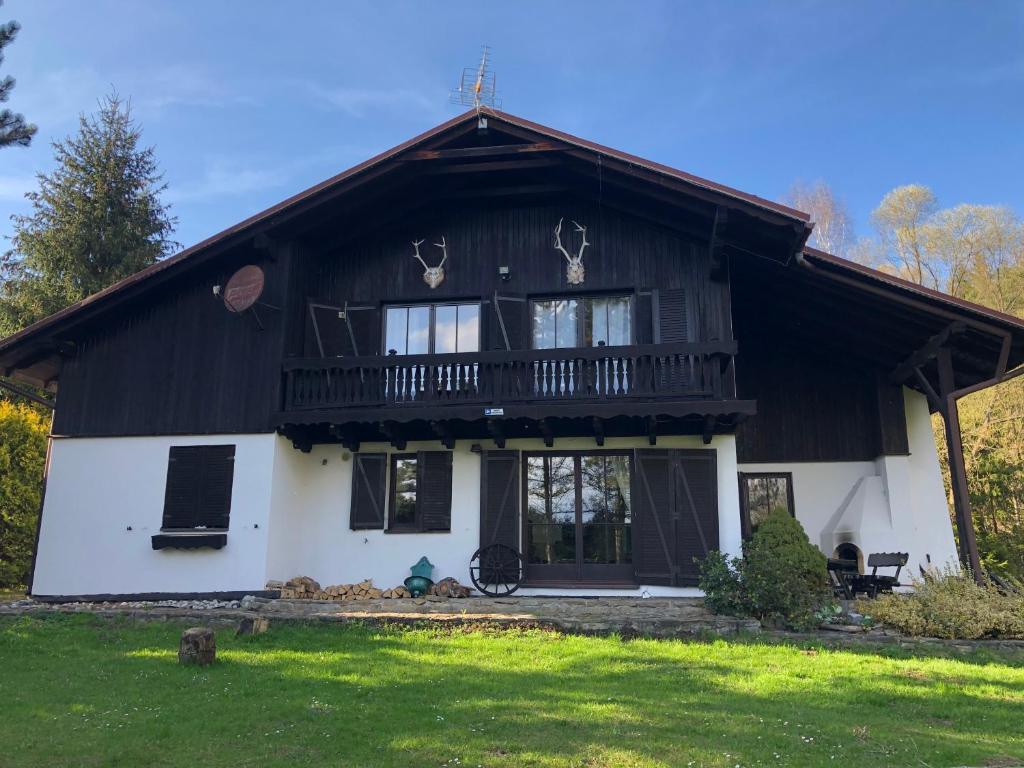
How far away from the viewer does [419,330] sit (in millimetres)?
14328

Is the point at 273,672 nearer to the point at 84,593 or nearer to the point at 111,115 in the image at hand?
the point at 84,593

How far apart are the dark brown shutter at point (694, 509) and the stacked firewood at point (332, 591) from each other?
170 inches

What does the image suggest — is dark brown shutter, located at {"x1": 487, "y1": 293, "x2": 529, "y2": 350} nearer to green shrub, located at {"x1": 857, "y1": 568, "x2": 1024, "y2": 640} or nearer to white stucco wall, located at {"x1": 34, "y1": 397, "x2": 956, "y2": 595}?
white stucco wall, located at {"x1": 34, "y1": 397, "x2": 956, "y2": 595}

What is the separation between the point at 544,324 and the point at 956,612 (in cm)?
724

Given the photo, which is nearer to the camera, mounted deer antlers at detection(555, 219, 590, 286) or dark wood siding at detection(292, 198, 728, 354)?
dark wood siding at detection(292, 198, 728, 354)

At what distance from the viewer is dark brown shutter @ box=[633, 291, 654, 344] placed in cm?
1351

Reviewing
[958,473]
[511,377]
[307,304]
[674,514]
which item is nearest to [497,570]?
[674,514]

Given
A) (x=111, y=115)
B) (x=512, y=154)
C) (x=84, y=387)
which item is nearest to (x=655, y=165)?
(x=512, y=154)

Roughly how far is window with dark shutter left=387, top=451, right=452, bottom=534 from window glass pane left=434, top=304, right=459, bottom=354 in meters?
1.80

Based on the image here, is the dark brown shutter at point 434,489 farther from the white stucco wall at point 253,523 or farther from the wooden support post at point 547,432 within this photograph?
the wooden support post at point 547,432

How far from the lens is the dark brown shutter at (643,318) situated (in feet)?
44.3

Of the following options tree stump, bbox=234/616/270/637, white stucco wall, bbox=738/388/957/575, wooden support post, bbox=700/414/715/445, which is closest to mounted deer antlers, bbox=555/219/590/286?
wooden support post, bbox=700/414/715/445

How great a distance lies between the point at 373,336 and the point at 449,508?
325 cm

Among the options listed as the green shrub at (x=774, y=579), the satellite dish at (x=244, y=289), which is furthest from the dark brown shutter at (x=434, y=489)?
the green shrub at (x=774, y=579)
